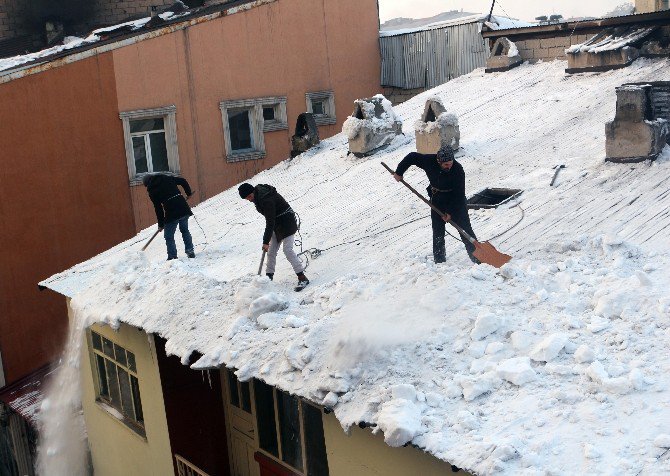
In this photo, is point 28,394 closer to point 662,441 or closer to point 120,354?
point 120,354

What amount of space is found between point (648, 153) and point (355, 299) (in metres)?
4.24

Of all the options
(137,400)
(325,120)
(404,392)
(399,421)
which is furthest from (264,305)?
(325,120)

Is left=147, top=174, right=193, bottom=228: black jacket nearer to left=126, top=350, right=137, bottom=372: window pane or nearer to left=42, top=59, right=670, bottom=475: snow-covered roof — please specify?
left=42, top=59, right=670, bottom=475: snow-covered roof

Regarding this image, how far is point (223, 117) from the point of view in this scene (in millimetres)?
19516

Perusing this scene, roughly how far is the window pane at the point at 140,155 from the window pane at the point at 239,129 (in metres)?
2.17

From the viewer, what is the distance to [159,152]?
19.1 meters

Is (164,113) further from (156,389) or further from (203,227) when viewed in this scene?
(156,389)

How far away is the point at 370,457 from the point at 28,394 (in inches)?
435

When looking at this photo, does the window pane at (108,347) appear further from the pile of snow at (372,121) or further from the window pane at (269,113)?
the window pane at (269,113)

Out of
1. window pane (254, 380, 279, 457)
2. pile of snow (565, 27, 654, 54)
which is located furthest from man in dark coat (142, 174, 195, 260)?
pile of snow (565, 27, 654, 54)

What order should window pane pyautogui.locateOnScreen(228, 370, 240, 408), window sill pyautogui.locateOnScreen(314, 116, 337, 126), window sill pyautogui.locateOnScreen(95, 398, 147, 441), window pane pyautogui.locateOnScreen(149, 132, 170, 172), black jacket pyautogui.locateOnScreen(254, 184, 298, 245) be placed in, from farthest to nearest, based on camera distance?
window sill pyautogui.locateOnScreen(314, 116, 337, 126) → window pane pyautogui.locateOnScreen(149, 132, 170, 172) → window sill pyautogui.locateOnScreen(95, 398, 147, 441) → window pane pyautogui.locateOnScreen(228, 370, 240, 408) → black jacket pyautogui.locateOnScreen(254, 184, 298, 245)

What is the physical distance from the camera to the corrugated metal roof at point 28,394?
15078mm

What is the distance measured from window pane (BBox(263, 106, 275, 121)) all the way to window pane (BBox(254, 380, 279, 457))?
447 inches

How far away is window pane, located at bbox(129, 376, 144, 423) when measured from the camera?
1173 cm
